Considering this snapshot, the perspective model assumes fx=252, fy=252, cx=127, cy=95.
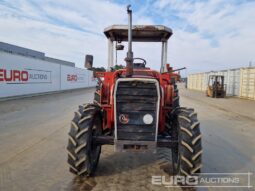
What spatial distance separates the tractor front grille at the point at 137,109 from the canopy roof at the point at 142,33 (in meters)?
1.63

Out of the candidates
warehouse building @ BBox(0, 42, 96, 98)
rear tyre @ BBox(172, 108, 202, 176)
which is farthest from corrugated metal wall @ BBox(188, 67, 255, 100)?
rear tyre @ BBox(172, 108, 202, 176)

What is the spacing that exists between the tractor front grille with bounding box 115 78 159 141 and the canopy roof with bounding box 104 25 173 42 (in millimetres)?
1628

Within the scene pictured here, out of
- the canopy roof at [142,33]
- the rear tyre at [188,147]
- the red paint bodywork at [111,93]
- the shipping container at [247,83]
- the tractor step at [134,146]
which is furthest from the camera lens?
the shipping container at [247,83]

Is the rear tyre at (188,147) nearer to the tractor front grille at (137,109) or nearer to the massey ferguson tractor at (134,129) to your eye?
the massey ferguson tractor at (134,129)

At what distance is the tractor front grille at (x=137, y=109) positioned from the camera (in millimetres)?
3928

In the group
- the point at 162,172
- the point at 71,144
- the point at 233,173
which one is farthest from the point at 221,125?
the point at 71,144

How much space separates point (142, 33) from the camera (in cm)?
550

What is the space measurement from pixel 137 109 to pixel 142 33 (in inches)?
87.0

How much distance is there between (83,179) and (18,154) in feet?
6.22

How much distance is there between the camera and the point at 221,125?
30.1 feet

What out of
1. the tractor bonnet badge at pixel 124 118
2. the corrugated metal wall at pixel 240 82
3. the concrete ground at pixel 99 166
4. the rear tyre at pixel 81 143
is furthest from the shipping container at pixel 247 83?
the rear tyre at pixel 81 143

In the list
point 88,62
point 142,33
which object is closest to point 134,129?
point 88,62

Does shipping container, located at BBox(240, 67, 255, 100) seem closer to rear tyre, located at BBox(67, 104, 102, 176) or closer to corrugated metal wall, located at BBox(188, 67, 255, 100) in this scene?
corrugated metal wall, located at BBox(188, 67, 255, 100)

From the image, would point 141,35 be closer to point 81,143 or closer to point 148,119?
point 148,119
